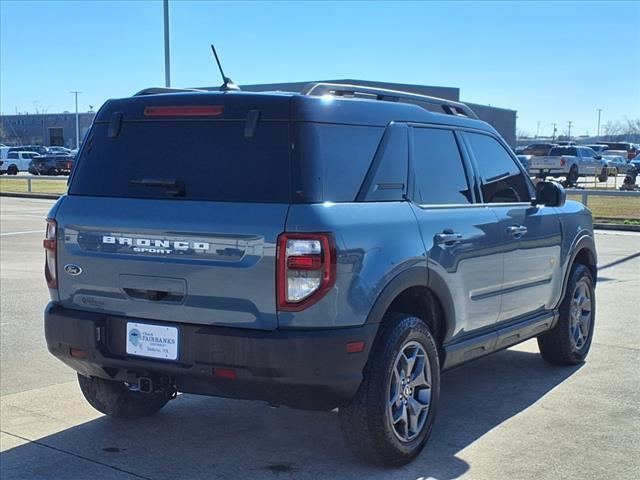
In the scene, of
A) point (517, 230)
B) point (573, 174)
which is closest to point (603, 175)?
point (573, 174)

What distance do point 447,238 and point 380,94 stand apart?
0.98m

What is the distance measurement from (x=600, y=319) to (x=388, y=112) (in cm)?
498

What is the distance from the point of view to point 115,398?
5.17 meters

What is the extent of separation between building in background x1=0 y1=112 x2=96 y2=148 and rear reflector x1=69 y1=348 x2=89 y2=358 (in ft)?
326

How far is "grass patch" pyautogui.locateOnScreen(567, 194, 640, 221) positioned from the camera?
20987 mm

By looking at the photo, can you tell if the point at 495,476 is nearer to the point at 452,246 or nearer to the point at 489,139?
the point at 452,246

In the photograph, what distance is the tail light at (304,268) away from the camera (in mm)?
3861

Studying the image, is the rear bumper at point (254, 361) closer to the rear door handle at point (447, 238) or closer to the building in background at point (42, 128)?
the rear door handle at point (447, 238)

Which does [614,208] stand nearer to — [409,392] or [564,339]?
[564,339]

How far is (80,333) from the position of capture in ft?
14.4

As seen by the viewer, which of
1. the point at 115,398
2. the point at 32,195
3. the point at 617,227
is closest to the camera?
the point at 115,398

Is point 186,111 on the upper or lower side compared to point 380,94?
lower

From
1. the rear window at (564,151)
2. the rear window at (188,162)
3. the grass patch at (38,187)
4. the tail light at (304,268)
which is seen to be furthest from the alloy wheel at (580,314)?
the rear window at (564,151)

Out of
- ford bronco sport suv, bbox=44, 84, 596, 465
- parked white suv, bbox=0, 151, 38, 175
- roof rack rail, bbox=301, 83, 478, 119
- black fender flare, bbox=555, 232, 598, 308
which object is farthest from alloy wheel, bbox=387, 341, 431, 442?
parked white suv, bbox=0, 151, 38, 175
